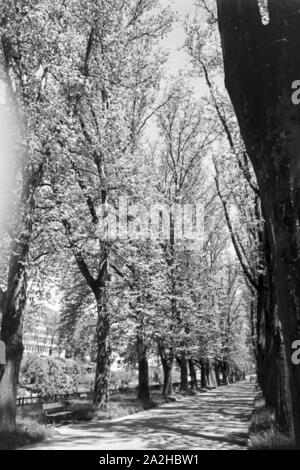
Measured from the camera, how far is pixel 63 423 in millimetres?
15273

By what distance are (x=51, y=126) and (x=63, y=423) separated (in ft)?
32.4

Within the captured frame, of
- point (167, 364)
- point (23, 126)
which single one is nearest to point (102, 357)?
point (23, 126)

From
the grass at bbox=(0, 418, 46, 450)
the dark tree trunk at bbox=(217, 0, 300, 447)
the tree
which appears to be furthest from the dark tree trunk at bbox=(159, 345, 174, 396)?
the dark tree trunk at bbox=(217, 0, 300, 447)

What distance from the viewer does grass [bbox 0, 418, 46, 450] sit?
31.8 feet

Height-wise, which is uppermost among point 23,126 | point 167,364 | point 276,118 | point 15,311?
point 23,126

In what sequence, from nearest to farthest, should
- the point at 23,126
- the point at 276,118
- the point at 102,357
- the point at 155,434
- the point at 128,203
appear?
the point at 276,118 → the point at 23,126 → the point at 155,434 → the point at 102,357 → the point at 128,203

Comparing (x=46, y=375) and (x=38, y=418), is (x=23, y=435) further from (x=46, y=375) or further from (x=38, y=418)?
(x=46, y=375)

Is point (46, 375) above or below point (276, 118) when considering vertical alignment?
below

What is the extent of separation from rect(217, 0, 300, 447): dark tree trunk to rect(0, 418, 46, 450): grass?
7829 mm

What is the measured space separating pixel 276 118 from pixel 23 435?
374 inches

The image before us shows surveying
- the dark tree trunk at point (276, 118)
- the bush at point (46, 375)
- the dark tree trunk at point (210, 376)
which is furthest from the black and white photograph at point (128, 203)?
the dark tree trunk at point (210, 376)

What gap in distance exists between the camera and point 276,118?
3938 mm

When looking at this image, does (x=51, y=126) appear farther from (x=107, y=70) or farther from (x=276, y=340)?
(x=276, y=340)
